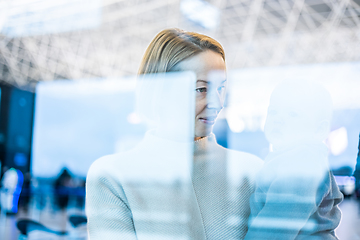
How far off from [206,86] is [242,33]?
112 cm

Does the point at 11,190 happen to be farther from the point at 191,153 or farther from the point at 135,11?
the point at 191,153

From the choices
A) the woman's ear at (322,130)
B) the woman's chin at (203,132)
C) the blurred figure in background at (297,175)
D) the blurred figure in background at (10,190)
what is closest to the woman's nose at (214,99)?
the woman's chin at (203,132)

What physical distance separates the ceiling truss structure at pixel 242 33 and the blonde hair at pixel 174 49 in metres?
0.36

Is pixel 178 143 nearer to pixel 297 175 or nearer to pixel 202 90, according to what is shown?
pixel 202 90

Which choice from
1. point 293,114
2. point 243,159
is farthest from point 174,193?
point 293,114

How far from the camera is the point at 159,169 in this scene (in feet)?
5.68

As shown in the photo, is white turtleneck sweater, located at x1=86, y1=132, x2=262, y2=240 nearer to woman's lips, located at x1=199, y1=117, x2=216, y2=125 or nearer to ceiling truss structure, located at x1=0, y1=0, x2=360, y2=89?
woman's lips, located at x1=199, y1=117, x2=216, y2=125

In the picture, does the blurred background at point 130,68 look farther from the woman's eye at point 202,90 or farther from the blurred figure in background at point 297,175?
the woman's eye at point 202,90

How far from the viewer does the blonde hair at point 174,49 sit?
142 cm

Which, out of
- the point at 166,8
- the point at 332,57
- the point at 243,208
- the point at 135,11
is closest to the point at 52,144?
the point at 135,11

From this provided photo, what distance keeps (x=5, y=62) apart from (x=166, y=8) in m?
2.62

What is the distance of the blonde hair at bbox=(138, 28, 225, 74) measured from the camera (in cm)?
142

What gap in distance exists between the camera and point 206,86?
1457 millimetres

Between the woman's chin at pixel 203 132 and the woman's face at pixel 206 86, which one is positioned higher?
the woman's face at pixel 206 86
